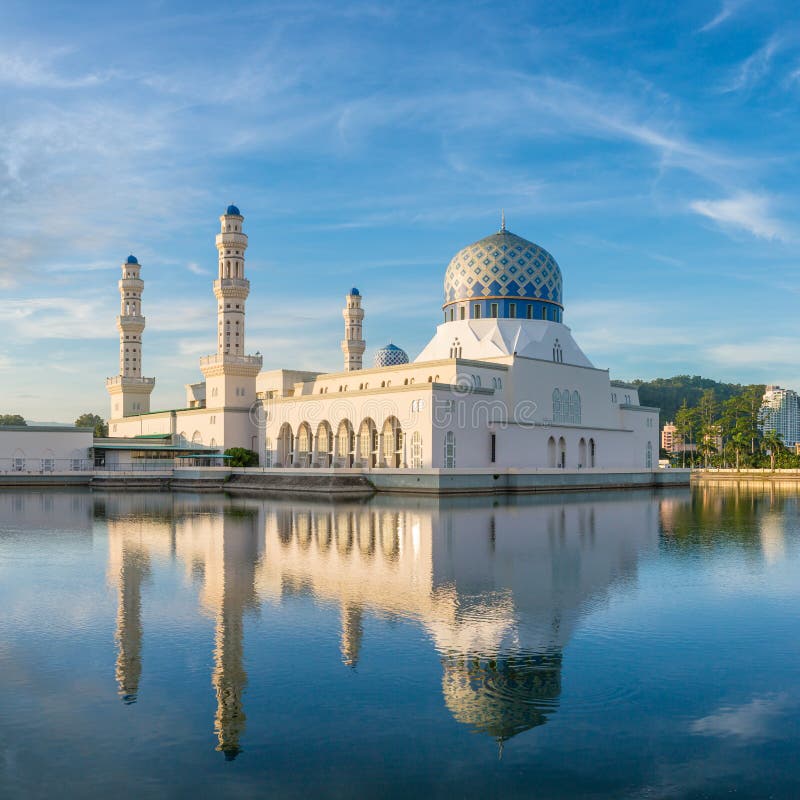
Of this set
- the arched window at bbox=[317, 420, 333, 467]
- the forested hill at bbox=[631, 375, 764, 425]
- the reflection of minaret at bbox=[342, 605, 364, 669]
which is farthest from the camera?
the forested hill at bbox=[631, 375, 764, 425]

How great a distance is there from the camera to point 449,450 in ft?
131

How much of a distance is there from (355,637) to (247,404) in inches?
1649

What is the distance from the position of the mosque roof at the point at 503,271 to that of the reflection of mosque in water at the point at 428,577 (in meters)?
23.1

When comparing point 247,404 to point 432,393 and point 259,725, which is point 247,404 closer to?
point 432,393

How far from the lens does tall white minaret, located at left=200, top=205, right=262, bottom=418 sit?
159 feet

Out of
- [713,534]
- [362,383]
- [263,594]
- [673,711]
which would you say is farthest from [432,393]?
[673,711]

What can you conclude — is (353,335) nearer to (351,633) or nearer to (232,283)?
(232,283)

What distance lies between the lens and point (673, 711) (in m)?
6.91

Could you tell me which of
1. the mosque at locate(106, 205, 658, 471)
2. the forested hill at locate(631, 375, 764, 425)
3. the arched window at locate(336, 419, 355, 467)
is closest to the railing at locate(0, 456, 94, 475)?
the mosque at locate(106, 205, 658, 471)

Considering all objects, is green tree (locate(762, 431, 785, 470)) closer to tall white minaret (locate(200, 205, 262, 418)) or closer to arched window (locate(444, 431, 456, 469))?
arched window (locate(444, 431, 456, 469))

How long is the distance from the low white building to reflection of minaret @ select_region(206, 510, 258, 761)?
30006 mm

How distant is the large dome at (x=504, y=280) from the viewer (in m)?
47.9

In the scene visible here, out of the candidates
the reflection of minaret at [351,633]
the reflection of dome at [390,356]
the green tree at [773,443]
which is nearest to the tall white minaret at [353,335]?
the reflection of dome at [390,356]

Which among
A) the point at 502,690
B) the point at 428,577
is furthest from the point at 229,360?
the point at 502,690
